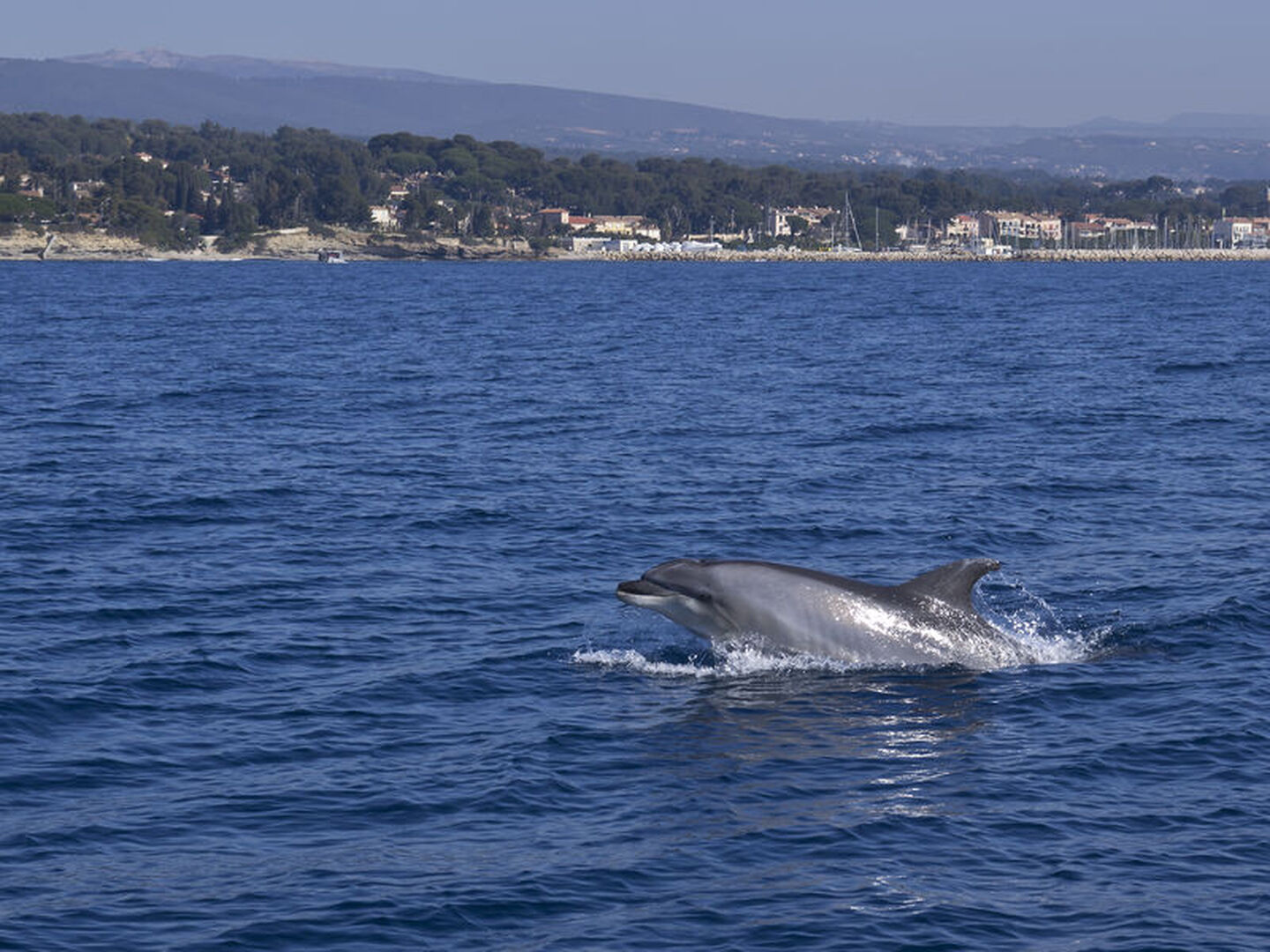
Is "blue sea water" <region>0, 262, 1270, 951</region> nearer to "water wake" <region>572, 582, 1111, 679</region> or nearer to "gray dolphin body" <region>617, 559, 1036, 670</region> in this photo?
"water wake" <region>572, 582, 1111, 679</region>

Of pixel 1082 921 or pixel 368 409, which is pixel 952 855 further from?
pixel 368 409

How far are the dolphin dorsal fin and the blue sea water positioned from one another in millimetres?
A: 1020

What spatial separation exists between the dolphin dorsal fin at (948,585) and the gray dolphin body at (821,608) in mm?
11

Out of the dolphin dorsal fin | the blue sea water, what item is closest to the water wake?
the blue sea water

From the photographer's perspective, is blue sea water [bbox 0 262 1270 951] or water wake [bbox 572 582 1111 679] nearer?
blue sea water [bbox 0 262 1270 951]

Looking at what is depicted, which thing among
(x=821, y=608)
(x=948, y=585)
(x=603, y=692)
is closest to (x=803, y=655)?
(x=821, y=608)

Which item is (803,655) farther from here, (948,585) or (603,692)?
(603,692)

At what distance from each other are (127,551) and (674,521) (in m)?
9.52

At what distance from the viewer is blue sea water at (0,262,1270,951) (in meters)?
14.4

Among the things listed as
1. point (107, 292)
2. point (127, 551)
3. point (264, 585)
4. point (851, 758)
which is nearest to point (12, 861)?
point (851, 758)

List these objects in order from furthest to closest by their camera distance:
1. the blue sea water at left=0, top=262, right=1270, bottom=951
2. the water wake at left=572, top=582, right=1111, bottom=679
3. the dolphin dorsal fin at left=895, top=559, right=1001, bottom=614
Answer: the water wake at left=572, top=582, right=1111, bottom=679 → the dolphin dorsal fin at left=895, top=559, right=1001, bottom=614 → the blue sea water at left=0, top=262, right=1270, bottom=951

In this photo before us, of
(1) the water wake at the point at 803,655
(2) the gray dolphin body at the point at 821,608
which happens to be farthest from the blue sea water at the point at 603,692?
(2) the gray dolphin body at the point at 821,608

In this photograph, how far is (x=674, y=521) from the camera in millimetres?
31156

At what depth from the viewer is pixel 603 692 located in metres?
20.3
